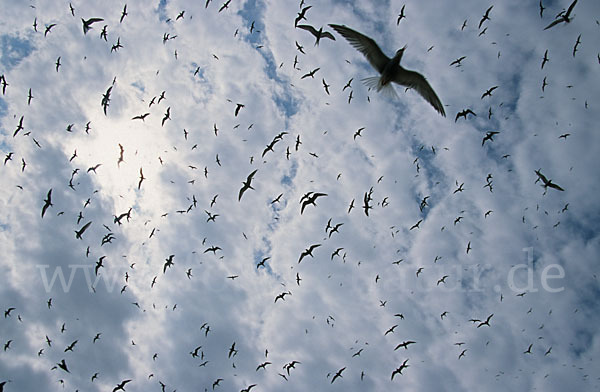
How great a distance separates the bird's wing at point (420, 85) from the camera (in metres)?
11.8

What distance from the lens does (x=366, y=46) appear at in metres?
11.3

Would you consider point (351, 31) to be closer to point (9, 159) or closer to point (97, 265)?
point (97, 265)

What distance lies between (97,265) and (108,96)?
12237 mm

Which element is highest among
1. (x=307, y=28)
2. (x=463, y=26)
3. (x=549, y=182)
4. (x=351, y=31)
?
(x=463, y=26)

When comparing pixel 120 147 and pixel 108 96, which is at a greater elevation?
pixel 108 96

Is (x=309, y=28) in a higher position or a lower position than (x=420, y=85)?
higher

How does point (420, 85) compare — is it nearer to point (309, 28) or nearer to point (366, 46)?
point (366, 46)

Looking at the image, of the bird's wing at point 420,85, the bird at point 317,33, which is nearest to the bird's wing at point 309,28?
the bird at point 317,33

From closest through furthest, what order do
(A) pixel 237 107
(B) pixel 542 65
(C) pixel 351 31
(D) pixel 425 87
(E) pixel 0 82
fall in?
(C) pixel 351 31
(D) pixel 425 87
(B) pixel 542 65
(E) pixel 0 82
(A) pixel 237 107

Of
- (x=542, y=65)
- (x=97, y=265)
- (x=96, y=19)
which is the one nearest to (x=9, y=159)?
(x=97, y=265)

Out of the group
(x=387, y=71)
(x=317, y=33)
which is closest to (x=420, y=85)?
(x=387, y=71)

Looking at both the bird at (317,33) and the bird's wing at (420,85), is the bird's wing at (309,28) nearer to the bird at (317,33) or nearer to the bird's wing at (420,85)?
the bird at (317,33)

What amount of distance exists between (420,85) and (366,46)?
8.26 ft

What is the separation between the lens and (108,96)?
55.7 feet
